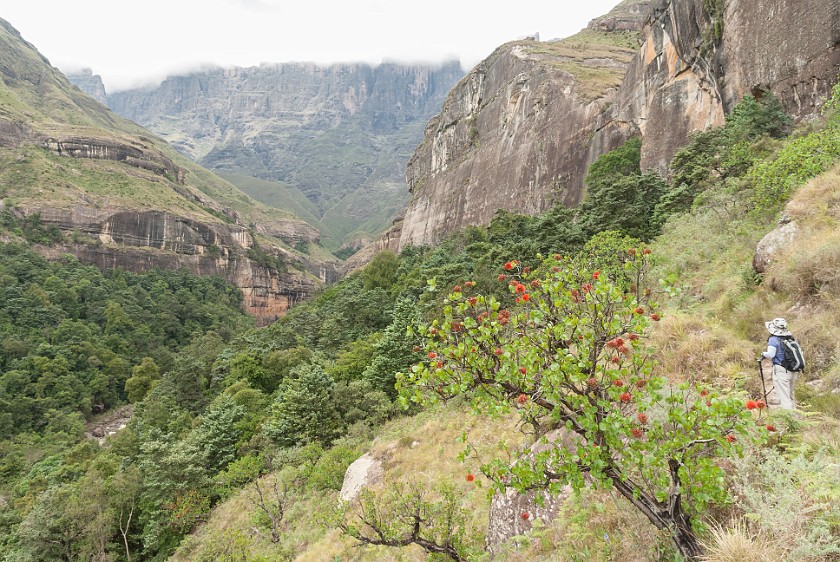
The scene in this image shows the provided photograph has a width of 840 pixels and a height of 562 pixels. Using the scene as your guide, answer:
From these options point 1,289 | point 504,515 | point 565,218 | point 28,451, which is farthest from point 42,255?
point 504,515

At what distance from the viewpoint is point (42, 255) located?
65.4 metres

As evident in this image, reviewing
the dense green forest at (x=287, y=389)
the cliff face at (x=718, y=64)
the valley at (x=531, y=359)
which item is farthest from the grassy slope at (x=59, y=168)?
the cliff face at (x=718, y=64)

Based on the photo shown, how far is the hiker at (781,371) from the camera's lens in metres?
4.66

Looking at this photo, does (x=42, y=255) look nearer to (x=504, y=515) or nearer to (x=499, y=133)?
(x=499, y=133)

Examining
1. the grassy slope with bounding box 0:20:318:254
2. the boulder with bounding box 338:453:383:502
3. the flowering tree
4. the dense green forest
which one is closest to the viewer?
the flowering tree

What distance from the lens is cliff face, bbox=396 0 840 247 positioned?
17891 millimetres

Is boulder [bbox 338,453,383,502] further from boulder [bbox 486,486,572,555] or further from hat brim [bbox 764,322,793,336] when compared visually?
hat brim [bbox 764,322,793,336]

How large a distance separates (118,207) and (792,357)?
93.9 meters

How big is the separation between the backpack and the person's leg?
0.07 m

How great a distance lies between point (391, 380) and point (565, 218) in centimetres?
1663

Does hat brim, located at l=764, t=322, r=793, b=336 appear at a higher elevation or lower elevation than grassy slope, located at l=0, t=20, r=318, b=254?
lower

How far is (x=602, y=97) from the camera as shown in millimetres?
35625

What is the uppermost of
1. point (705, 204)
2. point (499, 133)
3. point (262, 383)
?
point (499, 133)

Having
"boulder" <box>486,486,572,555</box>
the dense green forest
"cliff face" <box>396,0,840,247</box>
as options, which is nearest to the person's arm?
the dense green forest
